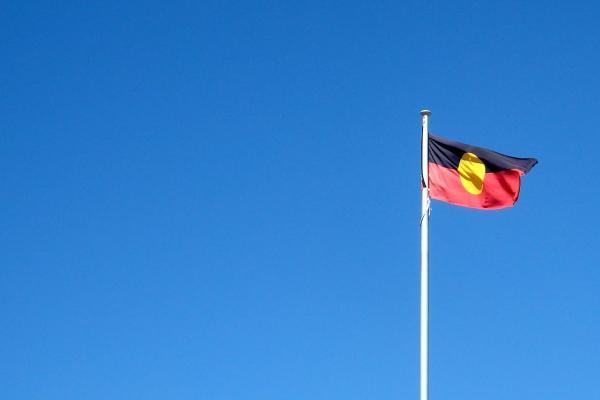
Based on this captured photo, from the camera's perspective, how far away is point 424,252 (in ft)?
92.8

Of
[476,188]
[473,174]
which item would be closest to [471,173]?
[473,174]

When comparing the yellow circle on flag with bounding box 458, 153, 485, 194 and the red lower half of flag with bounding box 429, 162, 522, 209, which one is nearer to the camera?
the red lower half of flag with bounding box 429, 162, 522, 209

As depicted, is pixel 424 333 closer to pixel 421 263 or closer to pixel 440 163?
pixel 421 263

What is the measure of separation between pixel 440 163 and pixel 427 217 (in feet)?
6.38

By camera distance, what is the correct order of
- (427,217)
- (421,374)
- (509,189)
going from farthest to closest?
(509,189) → (427,217) → (421,374)

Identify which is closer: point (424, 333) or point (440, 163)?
point (424, 333)

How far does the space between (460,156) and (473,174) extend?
1.83 feet

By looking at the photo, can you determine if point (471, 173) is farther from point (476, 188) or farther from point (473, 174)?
point (476, 188)

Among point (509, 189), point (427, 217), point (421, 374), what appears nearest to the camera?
point (421, 374)

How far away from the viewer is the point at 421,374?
26609 millimetres

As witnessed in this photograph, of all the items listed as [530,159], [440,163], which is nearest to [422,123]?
[440,163]

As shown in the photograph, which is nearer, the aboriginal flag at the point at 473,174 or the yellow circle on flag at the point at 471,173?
the aboriginal flag at the point at 473,174

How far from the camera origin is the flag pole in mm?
26625

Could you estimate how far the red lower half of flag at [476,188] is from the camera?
29.9 m
